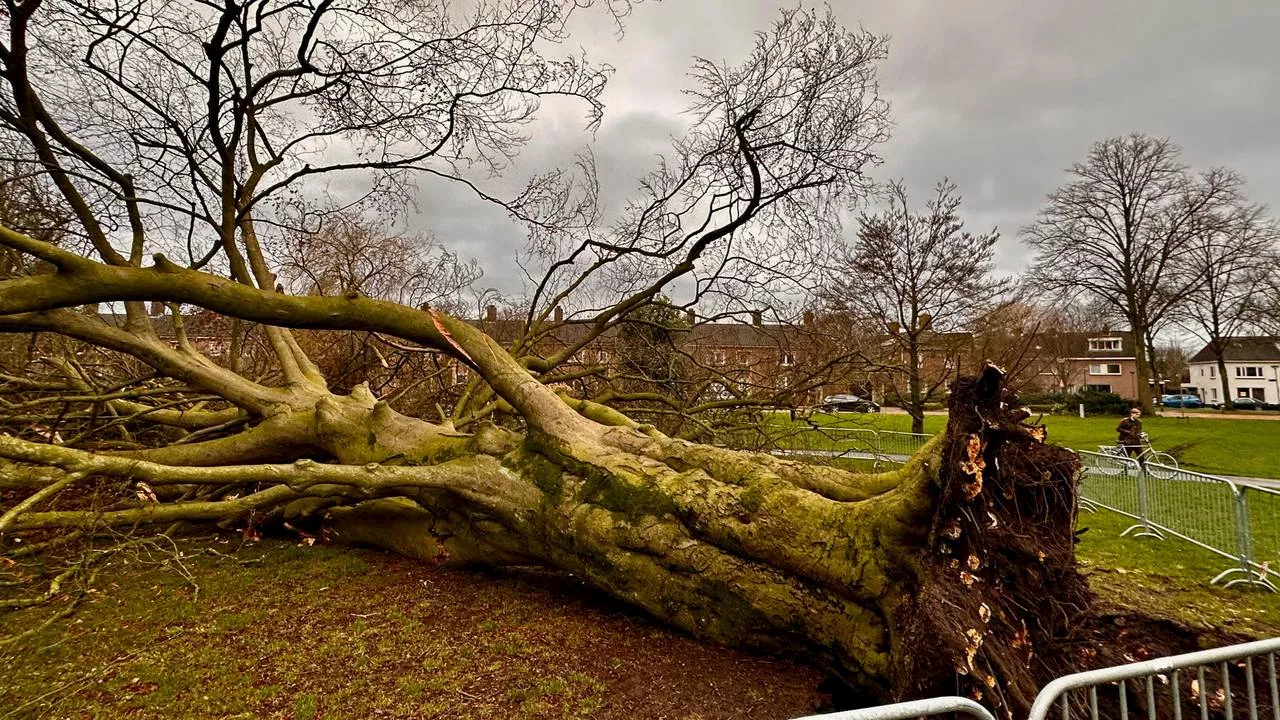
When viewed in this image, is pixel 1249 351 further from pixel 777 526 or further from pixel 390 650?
pixel 390 650

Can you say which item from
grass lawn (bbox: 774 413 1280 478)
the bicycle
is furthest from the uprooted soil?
the bicycle

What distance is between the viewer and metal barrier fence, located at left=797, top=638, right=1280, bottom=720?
1.81 m

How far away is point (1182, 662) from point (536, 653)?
11.1ft

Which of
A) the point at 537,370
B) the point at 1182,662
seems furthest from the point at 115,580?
the point at 1182,662

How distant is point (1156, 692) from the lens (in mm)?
3398

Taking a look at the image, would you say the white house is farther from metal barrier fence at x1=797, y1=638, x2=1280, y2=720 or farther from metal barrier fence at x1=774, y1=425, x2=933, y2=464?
metal barrier fence at x1=797, y1=638, x2=1280, y2=720

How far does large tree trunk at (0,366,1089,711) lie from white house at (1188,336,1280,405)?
68969 mm

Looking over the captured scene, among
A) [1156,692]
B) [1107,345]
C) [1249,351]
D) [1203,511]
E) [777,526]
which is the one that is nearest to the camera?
[1156,692]

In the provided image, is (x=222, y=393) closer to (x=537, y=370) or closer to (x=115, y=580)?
(x=115, y=580)

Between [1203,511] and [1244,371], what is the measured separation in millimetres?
70636

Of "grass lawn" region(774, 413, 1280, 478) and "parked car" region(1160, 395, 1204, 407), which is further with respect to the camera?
"parked car" region(1160, 395, 1204, 407)

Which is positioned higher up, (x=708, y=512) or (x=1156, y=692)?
(x=708, y=512)

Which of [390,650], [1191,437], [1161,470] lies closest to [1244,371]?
[1191,437]

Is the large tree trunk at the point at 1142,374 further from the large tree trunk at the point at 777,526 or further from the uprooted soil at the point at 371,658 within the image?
the uprooted soil at the point at 371,658
